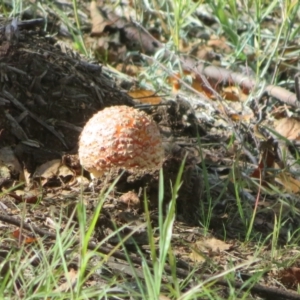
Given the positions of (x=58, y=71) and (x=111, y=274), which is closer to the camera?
(x=111, y=274)

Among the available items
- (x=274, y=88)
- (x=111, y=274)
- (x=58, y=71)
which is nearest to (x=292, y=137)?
(x=274, y=88)

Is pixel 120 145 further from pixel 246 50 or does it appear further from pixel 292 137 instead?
pixel 246 50

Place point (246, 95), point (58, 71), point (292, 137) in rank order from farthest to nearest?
point (246, 95) < point (292, 137) < point (58, 71)

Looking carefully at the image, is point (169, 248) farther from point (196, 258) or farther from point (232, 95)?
point (232, 95)

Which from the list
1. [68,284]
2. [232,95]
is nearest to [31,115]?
[68,284]

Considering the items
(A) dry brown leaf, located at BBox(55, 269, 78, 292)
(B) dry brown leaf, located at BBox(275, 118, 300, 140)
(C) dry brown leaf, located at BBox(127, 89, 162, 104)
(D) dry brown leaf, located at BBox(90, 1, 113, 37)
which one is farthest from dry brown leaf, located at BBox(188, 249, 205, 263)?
(D) dry brown leaf, located at BBox(90, 1, 113, 37)

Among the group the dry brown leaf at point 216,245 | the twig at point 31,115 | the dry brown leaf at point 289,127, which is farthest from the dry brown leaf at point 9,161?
the dry brown leaf at point 289,127
